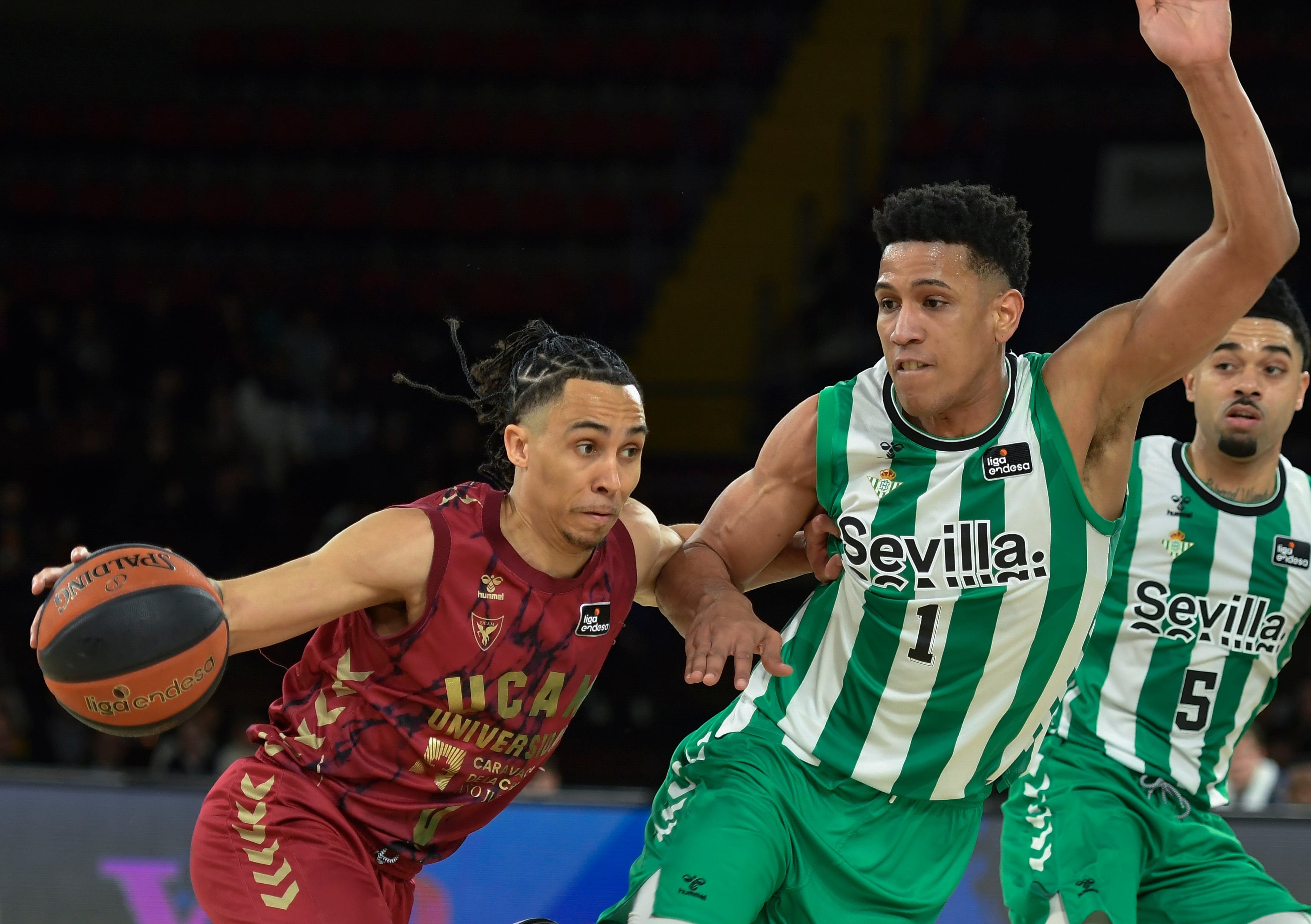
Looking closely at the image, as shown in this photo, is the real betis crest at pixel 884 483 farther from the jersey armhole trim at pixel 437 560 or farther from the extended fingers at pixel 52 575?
the extended fingers at pixel 52 575

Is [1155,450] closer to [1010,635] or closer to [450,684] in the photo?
[1010,635]

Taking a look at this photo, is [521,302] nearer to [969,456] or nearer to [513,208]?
[513,208]

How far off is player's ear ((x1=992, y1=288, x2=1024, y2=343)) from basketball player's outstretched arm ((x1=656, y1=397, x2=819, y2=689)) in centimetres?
44

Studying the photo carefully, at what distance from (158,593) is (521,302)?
27.8 feet

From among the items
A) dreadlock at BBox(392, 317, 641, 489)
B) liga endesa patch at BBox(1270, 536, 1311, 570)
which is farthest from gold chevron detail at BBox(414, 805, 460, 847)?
liga endesa patch at BBox(1270, 536, 1311, 570)

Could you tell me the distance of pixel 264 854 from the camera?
306 centimetres

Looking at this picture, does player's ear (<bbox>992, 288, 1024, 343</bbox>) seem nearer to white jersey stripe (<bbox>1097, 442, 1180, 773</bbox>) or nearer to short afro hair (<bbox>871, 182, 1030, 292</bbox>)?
short afro hair (<bbox>871, 182, 1030, 292</bbox>)

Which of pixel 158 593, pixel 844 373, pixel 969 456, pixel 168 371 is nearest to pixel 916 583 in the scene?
pixel 969 456

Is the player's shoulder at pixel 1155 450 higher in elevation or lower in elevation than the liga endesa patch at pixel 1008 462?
lower

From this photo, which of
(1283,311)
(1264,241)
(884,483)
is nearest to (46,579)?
(884,483)

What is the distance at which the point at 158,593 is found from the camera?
2.73 meters

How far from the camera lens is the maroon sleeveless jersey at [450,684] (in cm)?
309

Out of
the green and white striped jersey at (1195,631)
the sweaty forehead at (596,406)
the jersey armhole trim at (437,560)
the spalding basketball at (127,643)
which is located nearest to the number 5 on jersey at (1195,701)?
the green and white striped jersey at (1195,631)

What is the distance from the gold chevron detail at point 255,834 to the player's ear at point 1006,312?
6.30 ft
